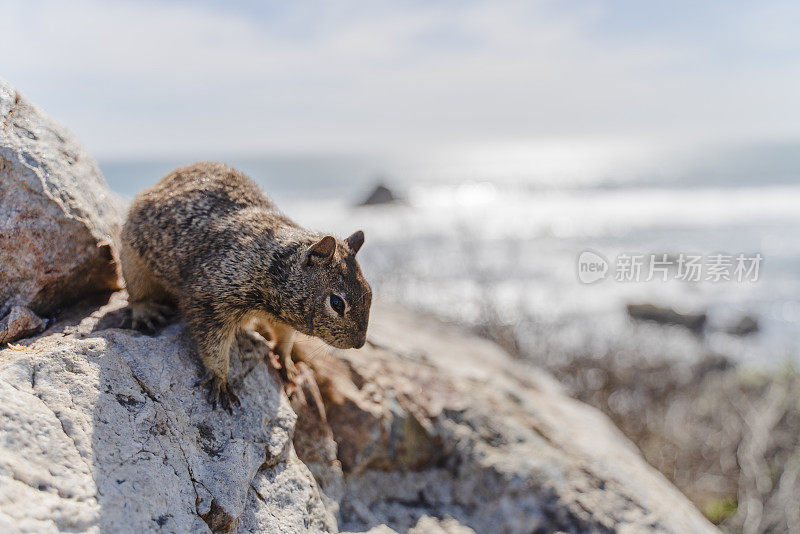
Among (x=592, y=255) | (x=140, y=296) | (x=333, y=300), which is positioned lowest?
(x=592, y=255)

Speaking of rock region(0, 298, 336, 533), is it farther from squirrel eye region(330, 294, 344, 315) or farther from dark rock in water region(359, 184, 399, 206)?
dark rock in water region(359, 184, 399, 206)

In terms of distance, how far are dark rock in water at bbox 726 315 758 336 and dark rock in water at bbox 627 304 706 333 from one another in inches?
24.7

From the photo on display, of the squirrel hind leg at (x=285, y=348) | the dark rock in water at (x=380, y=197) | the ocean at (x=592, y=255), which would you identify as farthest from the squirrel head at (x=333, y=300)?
the dark rock in water at (x=380, y=197)

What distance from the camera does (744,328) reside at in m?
13.5

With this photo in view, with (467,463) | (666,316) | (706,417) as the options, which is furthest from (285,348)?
(666,316)

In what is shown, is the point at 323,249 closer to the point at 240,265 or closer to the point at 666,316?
the point at 240,265

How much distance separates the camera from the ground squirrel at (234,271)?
3080mm

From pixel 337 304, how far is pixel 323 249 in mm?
306

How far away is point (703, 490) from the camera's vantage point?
6.69m

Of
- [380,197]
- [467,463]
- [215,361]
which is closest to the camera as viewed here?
[215,361]

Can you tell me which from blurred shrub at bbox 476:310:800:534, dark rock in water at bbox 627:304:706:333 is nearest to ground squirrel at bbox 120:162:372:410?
blurred shrub at bbox 476:310:800:534

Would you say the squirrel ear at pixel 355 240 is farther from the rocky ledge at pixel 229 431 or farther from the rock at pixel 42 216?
the rock at pixel 42 216

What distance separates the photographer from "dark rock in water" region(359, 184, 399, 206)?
30.1 metres

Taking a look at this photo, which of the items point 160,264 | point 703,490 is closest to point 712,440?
point 703,490
